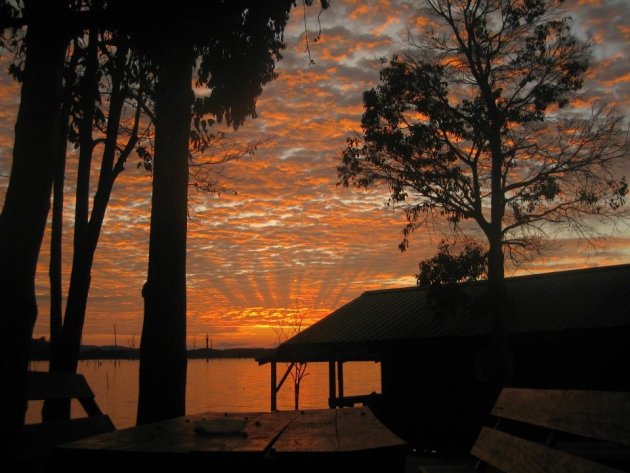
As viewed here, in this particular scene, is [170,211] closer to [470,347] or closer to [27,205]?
[27,205]

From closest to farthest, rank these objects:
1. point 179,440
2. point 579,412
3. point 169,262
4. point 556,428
→ point 579,412
point 556,428
point 179,440
point 169,262

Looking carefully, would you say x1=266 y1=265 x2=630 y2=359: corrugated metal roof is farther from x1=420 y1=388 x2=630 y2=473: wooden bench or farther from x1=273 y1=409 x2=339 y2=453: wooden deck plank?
x1=273 y1=409 x2=339 y2=453: wooden deck plank

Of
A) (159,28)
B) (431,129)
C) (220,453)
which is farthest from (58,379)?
(431,129)

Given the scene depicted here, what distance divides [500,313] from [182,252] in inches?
408

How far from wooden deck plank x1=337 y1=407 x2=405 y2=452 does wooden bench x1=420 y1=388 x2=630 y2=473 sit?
0.66 meters

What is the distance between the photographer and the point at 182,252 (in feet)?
22.8

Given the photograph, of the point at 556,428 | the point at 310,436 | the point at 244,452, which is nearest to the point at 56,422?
the point at 310,436

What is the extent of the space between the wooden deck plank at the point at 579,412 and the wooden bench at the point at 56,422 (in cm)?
306

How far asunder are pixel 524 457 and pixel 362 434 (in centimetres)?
82

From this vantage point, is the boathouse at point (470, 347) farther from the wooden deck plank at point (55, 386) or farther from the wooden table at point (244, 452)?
the wooden table at point (244, 452)

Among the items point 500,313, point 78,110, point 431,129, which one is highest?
point 431,129

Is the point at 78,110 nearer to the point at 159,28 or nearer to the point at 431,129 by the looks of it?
the point at 159,28

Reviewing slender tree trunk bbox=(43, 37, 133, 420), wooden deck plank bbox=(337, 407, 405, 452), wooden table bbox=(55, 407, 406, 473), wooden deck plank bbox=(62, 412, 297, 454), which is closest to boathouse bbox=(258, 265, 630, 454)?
slender tree trunk bbox=(43, 37, 133, 420)

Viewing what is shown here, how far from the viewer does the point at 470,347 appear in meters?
16.8
